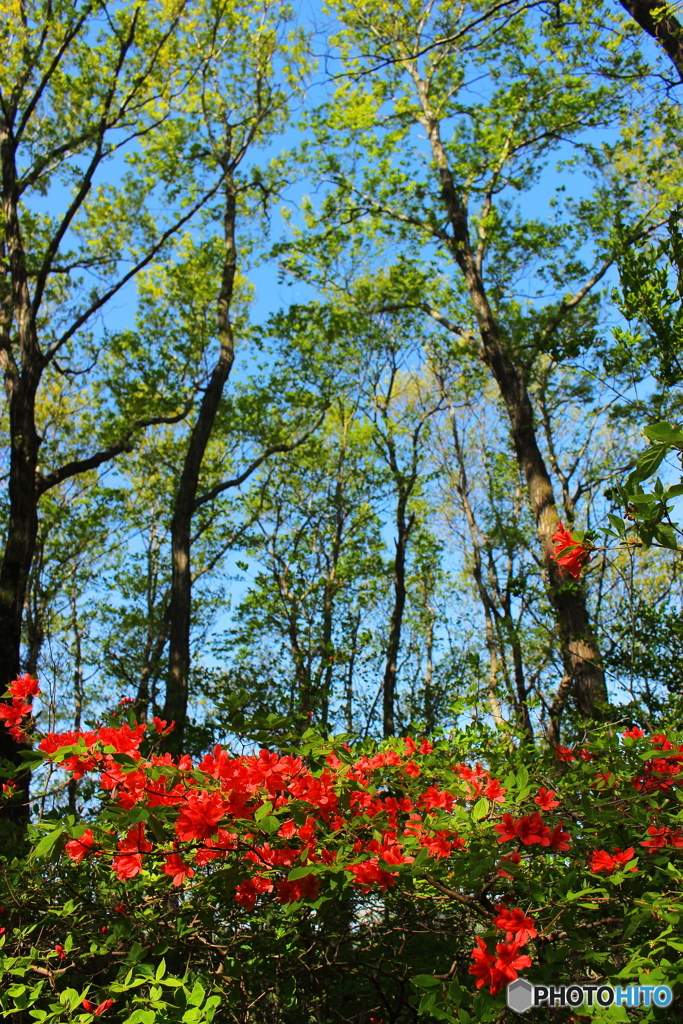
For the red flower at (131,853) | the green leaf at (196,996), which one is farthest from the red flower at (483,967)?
the red flower at (131,853)

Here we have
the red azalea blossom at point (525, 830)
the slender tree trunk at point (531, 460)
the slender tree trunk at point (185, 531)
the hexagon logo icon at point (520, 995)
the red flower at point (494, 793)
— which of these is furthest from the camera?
the slender tree trunk at point (185, 531)

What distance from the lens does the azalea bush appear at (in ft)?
6.21

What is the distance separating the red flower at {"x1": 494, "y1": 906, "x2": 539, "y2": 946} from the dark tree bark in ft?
15.7

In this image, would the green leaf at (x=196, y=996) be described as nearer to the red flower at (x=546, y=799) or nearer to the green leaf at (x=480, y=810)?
the green leaf at (x=480, y=810)

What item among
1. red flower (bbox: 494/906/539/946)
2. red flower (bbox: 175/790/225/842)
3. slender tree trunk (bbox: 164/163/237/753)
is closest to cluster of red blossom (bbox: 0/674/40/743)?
red flower (bbox: 175/790/225/842)

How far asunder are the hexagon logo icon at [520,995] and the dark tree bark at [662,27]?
4.96 metres

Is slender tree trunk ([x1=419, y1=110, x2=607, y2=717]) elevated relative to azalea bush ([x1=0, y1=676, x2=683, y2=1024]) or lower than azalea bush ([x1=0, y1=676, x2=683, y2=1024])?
elevated

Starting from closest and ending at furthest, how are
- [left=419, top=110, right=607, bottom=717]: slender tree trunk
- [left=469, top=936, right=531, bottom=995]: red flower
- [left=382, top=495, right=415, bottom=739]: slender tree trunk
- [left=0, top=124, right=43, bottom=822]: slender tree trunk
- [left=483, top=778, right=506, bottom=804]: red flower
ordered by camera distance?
[left=469, top=936, right=531, bottom=995]: red flower < [left=483, top=778, right=506, bottom=804]: red flower < [left=0, top=124, right=43, bottom=822]: slender tree trunk < [left=419, top=110, right=607, bottom=717]: slender tree trunk < [left=382, top=495, right=415, bottom=739]: slender tree trunk

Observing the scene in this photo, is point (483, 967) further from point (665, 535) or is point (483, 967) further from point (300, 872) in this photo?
point (665, 535)

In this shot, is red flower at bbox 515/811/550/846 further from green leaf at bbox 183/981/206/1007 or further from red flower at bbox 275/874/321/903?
green leaf at bbox 183/981/206/1007

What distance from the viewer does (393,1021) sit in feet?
7.27

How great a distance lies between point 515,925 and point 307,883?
24.0 inches

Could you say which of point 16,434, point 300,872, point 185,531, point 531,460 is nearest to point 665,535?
point 300,872

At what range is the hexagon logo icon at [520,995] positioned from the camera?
6.26 feet
